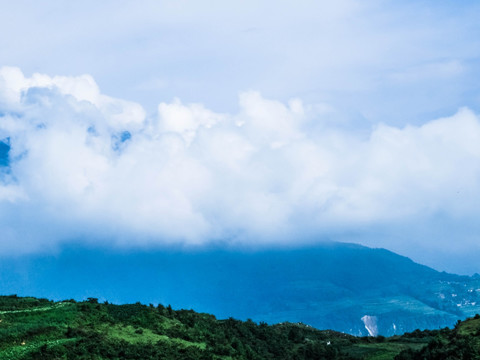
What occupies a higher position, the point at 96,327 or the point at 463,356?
the point at 96,327

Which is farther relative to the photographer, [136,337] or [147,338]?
[147,338]

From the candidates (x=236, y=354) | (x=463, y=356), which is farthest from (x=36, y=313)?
(x=463, y=356)

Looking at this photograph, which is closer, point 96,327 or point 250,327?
point 96,327

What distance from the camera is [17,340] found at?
5062cm

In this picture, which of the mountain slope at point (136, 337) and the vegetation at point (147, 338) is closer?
the mountain slope at point (136, 337)

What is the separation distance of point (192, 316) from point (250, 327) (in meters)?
14.0

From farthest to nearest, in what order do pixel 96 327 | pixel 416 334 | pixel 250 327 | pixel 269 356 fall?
pixel 416 334 < pixel 250 327 < pixel 269 356 < pixel 96 327

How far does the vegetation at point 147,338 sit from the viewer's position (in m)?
51.0

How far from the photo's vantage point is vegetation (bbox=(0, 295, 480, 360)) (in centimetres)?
5103

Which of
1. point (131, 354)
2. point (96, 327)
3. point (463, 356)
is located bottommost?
point (463, 356)

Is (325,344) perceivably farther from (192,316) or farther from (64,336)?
(64,336)

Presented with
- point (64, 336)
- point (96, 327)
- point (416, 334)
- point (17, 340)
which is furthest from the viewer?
point (416, 334)

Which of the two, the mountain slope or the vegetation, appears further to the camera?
the vegetation

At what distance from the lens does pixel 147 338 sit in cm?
5859
